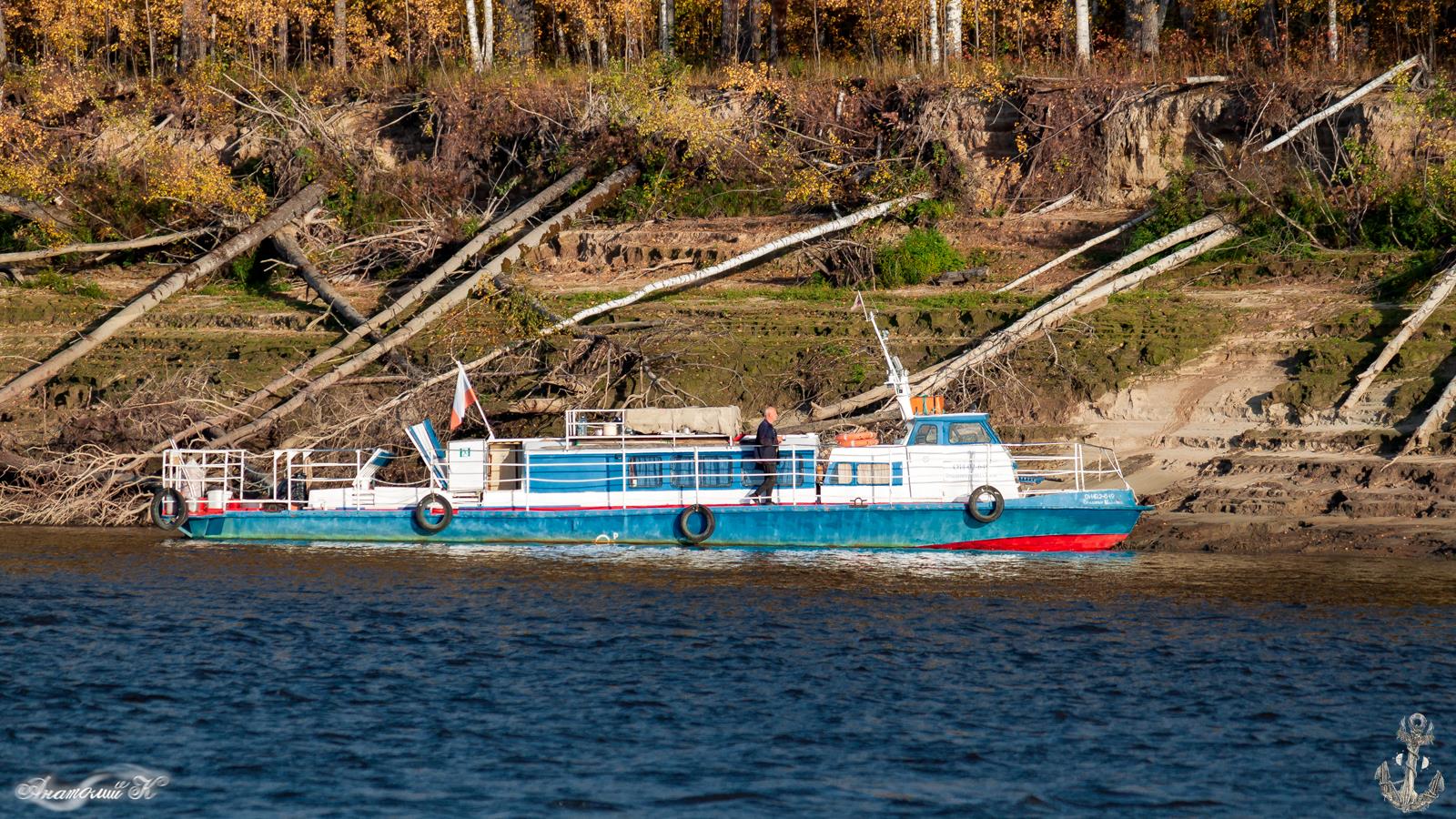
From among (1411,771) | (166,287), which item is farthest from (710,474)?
(166,287)

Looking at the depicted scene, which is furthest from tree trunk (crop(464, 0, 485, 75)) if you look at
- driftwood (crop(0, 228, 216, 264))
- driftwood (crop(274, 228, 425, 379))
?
driftwood (crop(0, 228, 216, 264))

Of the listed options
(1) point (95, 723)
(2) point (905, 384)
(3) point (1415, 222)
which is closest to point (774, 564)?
(2) point (905, 384)

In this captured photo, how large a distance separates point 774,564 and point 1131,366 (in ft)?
27.3

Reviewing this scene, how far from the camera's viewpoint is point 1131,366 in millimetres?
25969

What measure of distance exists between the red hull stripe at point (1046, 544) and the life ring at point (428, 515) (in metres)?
6.97

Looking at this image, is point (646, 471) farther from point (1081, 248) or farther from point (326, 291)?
point (1081, 248)

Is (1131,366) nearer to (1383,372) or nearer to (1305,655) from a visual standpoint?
(1383,372)

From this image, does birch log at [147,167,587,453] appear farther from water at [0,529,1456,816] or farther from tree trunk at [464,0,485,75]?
tree trunk at [464,0,485,75]

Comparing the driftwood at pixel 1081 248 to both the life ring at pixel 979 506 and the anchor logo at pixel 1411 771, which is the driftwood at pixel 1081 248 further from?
the anchor logo at pixel 1411 771

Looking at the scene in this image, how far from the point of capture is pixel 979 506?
72.1ft

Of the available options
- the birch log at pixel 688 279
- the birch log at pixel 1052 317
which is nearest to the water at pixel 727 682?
the birch log at pixel 1052 317

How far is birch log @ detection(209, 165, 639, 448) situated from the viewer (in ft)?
86.0

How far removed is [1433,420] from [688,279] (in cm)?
1395

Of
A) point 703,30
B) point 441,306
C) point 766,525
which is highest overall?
point 703,30
